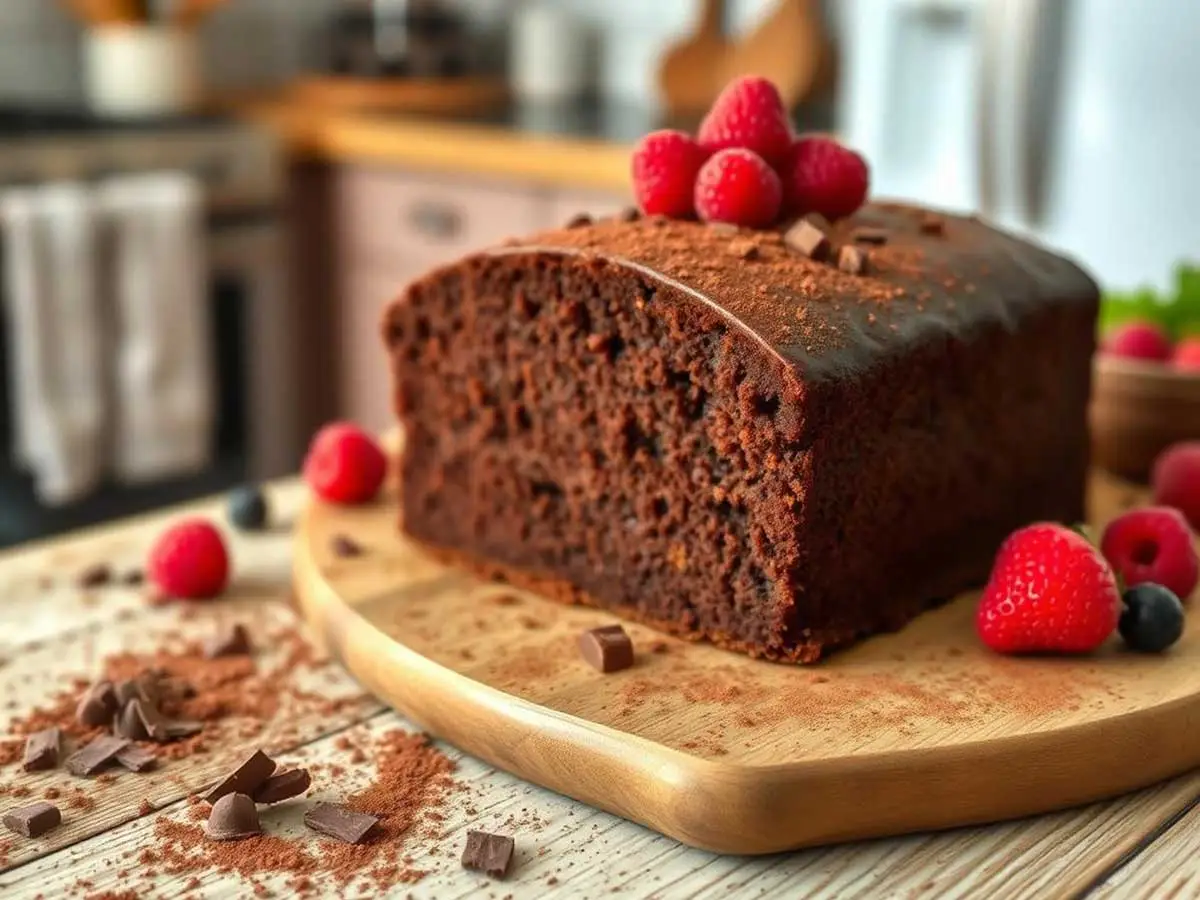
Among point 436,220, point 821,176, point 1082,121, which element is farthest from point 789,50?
point 821,176

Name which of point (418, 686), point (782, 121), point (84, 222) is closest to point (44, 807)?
point (418, 686)

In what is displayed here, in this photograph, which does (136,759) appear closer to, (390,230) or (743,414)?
(743,414)

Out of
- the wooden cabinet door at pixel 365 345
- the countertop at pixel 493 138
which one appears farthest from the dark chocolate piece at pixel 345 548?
the wooden cabinet door at pixel 365 345

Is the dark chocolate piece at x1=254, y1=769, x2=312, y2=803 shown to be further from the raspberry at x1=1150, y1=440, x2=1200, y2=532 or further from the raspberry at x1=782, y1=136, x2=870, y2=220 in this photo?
the raspberry at x1=1150, y1=440, x2=1200, y2=532

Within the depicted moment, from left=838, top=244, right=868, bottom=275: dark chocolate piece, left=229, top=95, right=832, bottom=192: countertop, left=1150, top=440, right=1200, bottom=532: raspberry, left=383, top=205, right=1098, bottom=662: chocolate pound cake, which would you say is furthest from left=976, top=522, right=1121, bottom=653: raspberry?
left=229, top=95, right=832, bottom=192: countertop

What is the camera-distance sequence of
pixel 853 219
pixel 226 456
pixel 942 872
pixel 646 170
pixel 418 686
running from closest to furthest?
1. pixel 942 872
2. pixel 418 686
3. pixel 646 170
4. pixel 853 219
5. pixel 226 456

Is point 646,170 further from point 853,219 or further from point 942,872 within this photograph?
point 942,872

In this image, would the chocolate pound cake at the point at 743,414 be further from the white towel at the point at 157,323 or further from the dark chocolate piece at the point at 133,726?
the white towel at the point at 157,323
